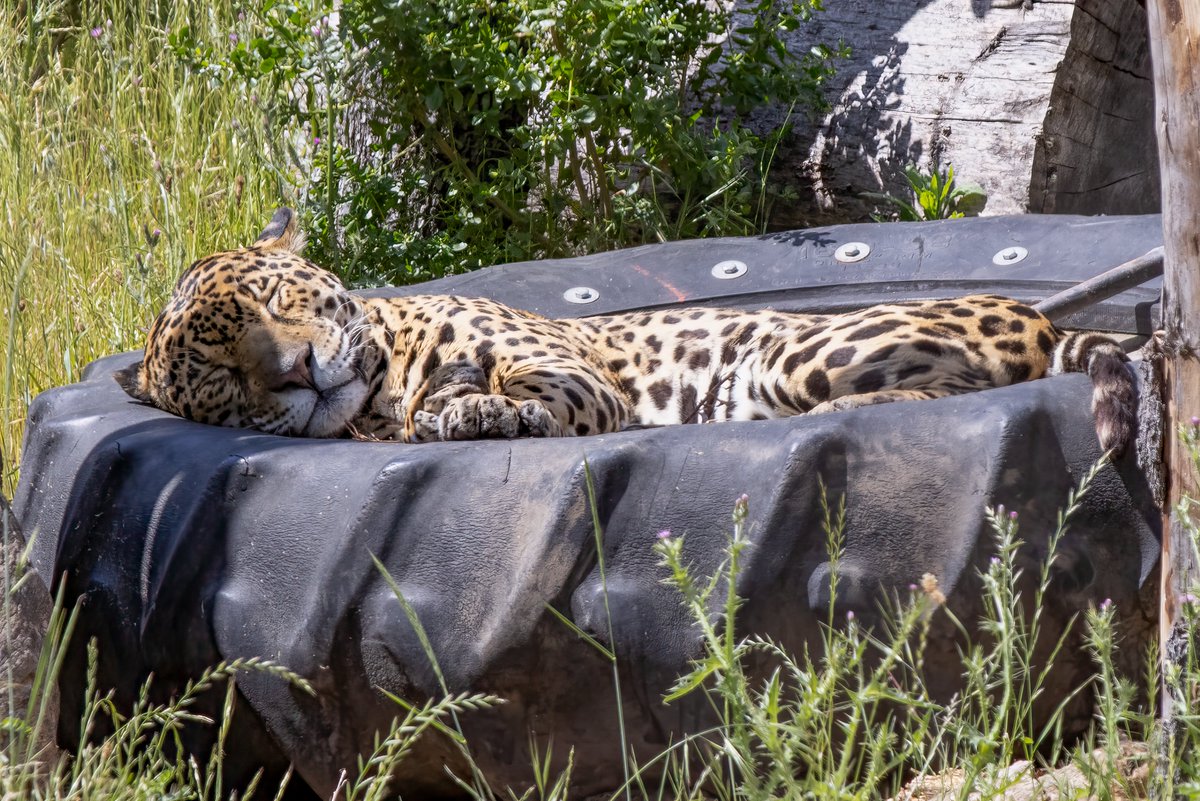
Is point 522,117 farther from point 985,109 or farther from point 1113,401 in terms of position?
point 1113,401

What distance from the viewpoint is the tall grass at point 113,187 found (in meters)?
5.44

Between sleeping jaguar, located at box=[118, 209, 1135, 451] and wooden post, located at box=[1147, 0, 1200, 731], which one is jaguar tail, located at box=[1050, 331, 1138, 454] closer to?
wooden post, located at box=[1147, 0, 1200, 731]

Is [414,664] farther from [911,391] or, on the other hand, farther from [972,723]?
[911,391]

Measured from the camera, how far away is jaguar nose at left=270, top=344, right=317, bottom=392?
391cm

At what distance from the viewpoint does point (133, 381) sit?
4.00 metres

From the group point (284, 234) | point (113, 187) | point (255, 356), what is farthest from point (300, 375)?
point (113, 187)

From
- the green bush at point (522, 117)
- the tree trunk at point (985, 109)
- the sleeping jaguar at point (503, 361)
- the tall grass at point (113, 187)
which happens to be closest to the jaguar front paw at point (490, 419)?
the sleeping jaguar at point (503, 361)

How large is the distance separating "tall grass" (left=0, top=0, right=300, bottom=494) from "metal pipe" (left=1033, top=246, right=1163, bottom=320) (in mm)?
3436

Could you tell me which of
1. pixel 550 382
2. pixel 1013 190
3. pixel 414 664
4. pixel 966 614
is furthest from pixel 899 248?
pixel 414 664

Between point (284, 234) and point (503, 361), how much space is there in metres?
1.11

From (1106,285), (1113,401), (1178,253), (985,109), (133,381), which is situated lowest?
(133,381)

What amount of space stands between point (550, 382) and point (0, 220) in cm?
342

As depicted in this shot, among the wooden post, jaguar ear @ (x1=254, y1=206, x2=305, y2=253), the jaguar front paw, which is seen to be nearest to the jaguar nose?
the jaguar front paw

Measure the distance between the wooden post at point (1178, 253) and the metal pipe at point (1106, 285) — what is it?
154 centimetres
